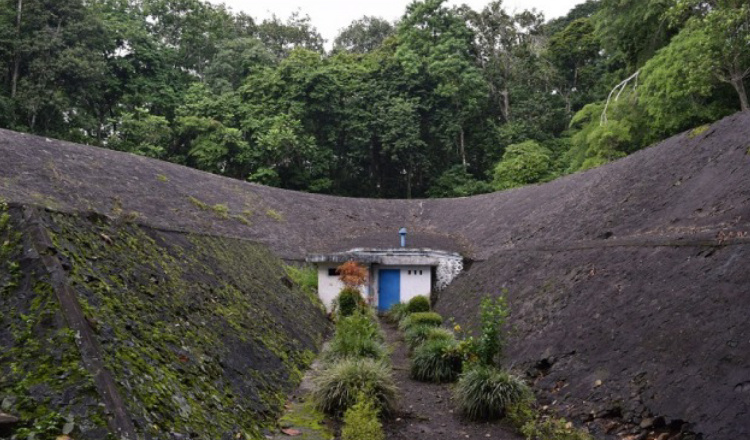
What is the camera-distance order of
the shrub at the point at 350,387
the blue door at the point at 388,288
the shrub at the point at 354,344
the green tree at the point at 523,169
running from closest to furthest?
the shrub at the point at 350,387 → the shrub at the point at 354,344 → the blue door at the point at 388,288 → the green tree at the point at 523,169

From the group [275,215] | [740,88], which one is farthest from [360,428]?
[740,88]

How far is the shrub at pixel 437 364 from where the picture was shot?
33.0 feet

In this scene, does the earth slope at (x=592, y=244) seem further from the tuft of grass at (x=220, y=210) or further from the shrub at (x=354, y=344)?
the shrub at (x=354, y=344)

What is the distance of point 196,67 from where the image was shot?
45.9 metres

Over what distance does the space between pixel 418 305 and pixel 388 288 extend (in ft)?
8.41

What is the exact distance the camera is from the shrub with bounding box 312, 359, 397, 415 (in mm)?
7277

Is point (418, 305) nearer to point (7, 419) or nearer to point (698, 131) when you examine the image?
point (698, 131)

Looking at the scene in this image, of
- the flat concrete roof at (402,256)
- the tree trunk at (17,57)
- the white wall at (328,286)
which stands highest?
the tree trunk at (17,57)

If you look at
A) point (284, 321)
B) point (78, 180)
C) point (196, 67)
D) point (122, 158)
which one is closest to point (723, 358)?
point (284, 321)

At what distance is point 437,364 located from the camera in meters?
10.2

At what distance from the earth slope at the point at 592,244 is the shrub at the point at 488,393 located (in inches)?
22.2

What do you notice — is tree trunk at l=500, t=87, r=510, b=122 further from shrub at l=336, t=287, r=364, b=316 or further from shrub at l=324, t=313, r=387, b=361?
shrub at l=324, t=313, r=387, b=361

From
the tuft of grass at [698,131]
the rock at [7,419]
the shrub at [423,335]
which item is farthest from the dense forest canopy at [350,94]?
the rock at [7,419]

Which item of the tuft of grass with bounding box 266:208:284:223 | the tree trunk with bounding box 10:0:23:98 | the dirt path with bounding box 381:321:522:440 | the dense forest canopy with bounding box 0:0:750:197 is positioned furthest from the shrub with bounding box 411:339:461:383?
the tree trunk with bounding box 10:0:23:98
